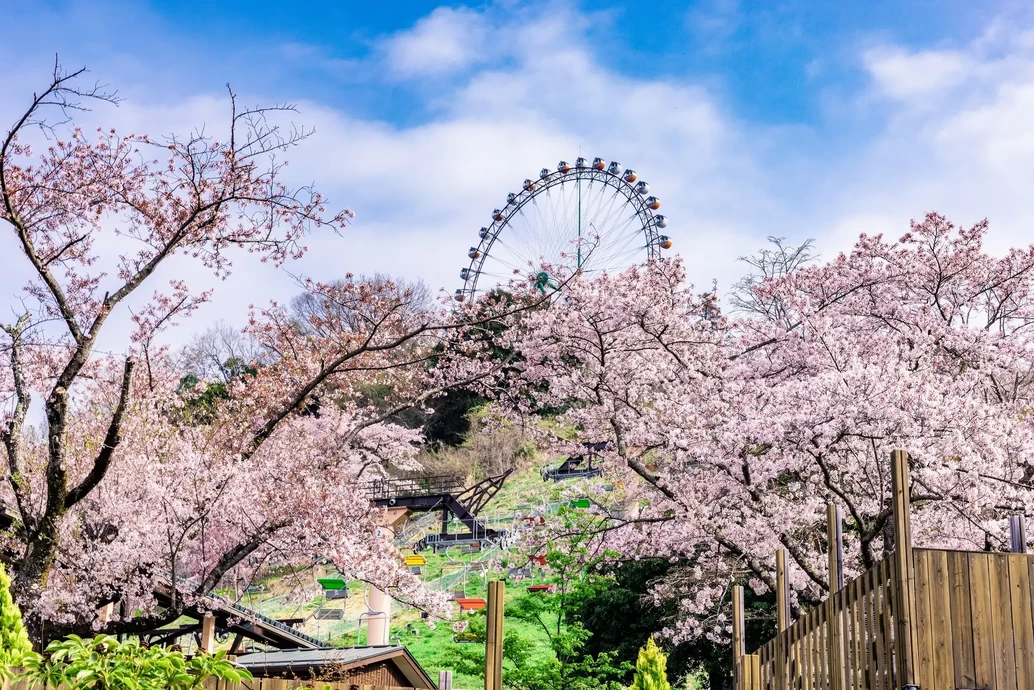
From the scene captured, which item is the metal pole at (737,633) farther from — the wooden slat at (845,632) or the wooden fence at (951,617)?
the wooden fence at (951,617)

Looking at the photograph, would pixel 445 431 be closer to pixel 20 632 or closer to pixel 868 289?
pixel 868 289

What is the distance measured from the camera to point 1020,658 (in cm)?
428

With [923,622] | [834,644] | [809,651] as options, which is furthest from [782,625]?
[923,622]

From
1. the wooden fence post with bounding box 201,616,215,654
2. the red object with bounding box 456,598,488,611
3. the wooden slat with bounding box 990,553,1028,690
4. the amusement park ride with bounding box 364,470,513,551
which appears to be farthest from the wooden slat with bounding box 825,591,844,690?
the amusement park ride with bounding box 364,470,513,551

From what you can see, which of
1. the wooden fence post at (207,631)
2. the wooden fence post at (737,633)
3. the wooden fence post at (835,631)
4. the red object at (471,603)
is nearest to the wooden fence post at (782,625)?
the wooden fence post at (835,631)

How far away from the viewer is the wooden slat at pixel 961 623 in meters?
4.29

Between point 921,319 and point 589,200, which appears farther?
point 589,200

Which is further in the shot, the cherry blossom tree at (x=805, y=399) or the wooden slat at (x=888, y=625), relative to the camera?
the cherry blossom tree at (x=805, y=399)

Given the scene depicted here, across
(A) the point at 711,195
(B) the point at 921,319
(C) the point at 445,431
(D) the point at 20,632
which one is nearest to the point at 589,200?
(C) the point at 445,431

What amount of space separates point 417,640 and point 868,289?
12.8 meters

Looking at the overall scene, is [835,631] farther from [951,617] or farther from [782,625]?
[782,625]

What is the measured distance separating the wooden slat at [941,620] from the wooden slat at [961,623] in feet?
0.06

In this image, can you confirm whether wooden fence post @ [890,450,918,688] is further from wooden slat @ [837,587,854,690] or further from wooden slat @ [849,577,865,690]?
wooden slat @ [837,587,854,690]

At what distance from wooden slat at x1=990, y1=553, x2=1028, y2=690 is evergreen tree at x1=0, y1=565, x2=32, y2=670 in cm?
500
